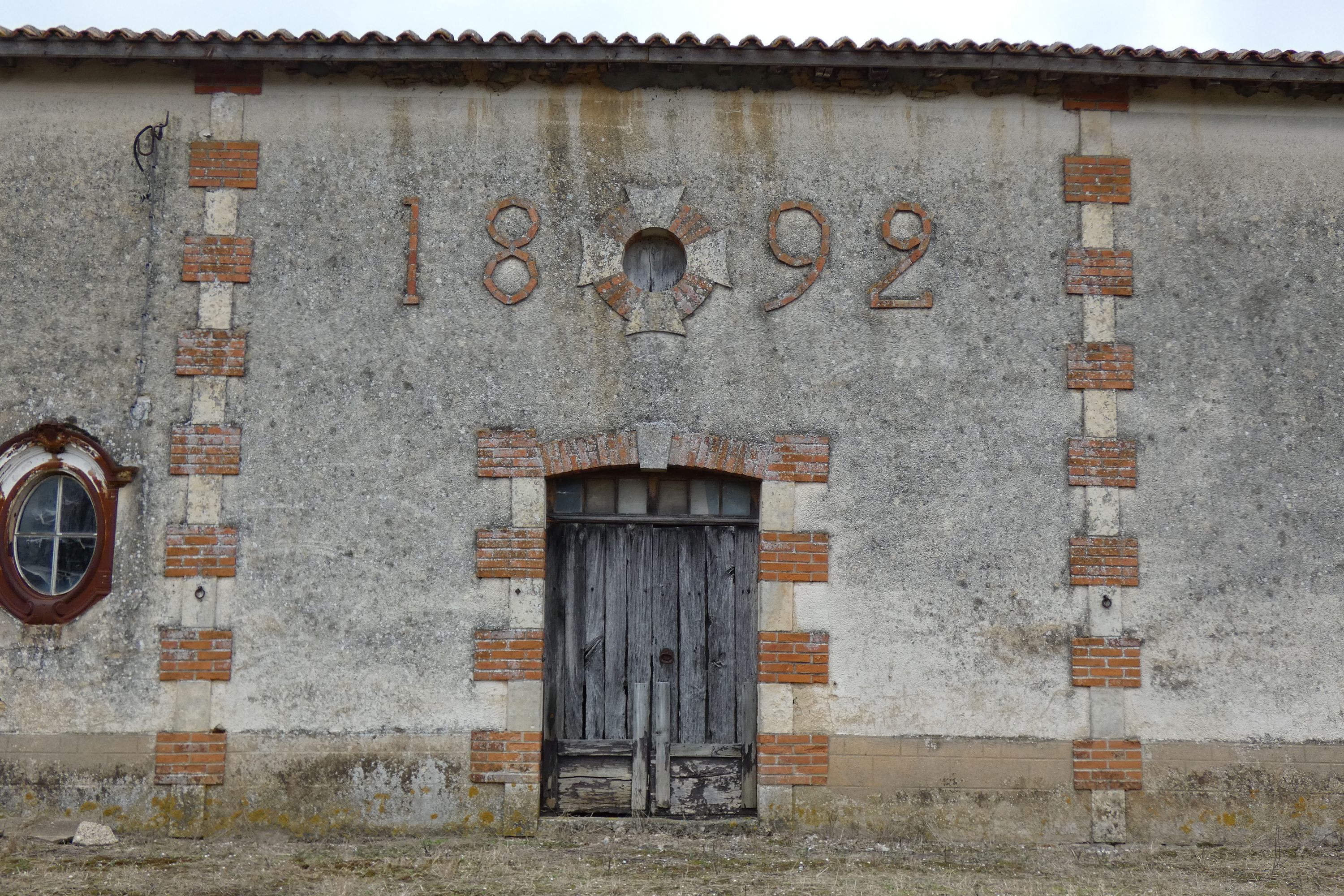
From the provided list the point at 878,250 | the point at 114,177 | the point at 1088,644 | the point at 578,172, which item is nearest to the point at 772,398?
the point at 878,250

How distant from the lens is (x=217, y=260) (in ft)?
23.8

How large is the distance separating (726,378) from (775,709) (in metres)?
1.96

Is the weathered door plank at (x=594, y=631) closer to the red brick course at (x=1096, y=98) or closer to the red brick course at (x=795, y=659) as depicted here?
the red brick course at (x=795, y=659)

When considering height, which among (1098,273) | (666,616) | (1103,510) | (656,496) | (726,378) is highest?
(1098,273)

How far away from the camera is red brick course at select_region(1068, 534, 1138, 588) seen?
7.12m

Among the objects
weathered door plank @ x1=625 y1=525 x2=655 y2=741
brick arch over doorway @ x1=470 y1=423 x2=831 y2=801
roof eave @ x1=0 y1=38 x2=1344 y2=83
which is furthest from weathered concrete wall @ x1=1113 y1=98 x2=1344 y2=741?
weathered door plank @ x1=625 y1=525 x2=655 y2=741

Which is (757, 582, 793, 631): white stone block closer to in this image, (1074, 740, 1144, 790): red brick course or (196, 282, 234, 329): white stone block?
(1074, 740, 1144, 790): red brick course

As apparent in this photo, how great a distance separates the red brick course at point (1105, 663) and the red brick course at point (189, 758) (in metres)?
4.94

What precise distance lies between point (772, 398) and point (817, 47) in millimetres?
2085

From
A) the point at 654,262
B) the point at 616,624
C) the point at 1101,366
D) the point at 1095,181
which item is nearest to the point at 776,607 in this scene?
the point at 616,624

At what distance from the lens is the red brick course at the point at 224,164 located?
734 centimetres

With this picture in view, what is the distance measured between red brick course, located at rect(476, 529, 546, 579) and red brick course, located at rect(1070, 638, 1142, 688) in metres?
3.15

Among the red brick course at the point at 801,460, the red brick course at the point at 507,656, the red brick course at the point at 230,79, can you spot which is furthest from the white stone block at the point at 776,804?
the red brick course at the point at 230,79

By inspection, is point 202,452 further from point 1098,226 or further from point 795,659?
point 1098,226
